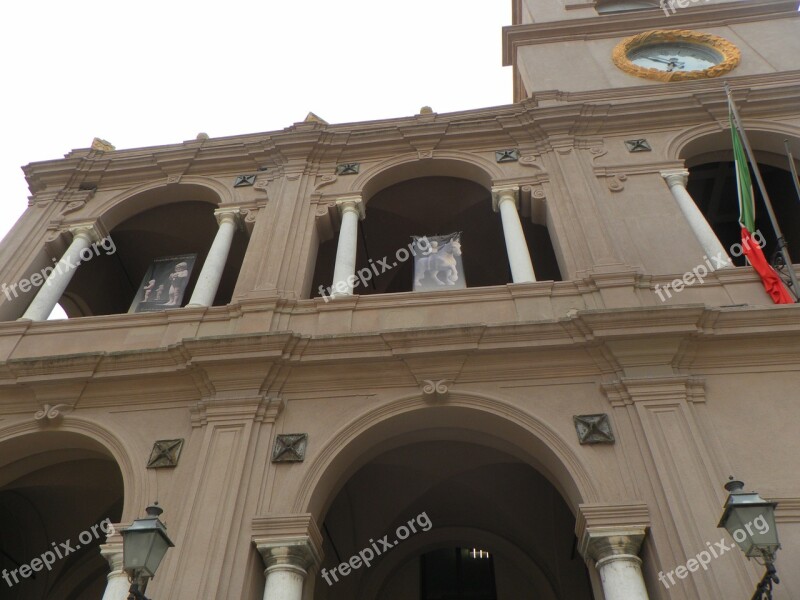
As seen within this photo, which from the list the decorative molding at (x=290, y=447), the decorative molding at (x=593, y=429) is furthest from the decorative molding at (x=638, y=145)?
the decorative molding at (x=290, y=447)

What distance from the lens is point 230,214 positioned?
1239 centimetres

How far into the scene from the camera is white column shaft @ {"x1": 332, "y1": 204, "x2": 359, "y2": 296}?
10.4 metres

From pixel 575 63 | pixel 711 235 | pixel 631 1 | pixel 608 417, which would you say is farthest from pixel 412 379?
pixel 631 1

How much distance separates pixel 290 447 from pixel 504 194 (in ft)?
20.0

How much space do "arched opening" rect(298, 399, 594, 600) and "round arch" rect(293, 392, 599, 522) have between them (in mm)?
1214

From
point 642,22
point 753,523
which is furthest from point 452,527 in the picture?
point 642,22

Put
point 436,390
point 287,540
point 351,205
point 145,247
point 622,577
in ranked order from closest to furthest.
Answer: point 622,577, point 287,540, point 436,390, point 351,205, point 145,247

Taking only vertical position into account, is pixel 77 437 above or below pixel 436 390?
below

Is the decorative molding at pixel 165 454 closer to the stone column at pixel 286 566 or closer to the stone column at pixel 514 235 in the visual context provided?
the stone column at pixel 286 566

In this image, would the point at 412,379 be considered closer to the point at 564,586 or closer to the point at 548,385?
the point at 548,385

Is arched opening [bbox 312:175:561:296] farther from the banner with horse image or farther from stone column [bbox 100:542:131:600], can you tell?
stone column [bbox 100:542:131:600]

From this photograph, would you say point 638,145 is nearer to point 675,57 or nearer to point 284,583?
point 675,57

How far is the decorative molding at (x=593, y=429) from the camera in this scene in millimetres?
7695

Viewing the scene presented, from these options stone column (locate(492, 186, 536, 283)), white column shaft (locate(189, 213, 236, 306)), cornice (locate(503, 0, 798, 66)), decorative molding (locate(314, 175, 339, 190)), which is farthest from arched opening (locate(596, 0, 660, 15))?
white column shaft (locate(189, 213, 236, 306))
